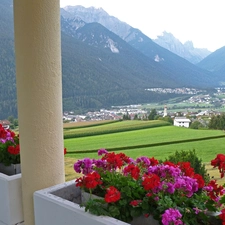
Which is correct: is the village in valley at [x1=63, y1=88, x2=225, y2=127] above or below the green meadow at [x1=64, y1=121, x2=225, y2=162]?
above

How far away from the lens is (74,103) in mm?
5832

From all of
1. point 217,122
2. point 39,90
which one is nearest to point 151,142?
point 217,122

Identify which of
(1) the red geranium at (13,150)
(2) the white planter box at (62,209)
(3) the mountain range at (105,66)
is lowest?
(2) the white planter box at (62,209)

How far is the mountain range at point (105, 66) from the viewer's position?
577cm

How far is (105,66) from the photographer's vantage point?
7926 millimetres

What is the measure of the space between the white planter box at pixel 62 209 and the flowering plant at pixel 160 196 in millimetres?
46

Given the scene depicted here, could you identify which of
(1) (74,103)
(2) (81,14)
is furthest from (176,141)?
(2) (81,14)

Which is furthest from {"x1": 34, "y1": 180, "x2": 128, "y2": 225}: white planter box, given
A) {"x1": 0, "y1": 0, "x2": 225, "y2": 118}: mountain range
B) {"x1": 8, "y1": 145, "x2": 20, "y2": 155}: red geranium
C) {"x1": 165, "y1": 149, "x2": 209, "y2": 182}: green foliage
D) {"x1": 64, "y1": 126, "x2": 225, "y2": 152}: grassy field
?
{"x1": 0, "y1": 0, "x2": 225, "y2": 118}: mountain range

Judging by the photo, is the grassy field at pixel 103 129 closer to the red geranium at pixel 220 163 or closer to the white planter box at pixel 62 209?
the white planter box at pixel 62 209

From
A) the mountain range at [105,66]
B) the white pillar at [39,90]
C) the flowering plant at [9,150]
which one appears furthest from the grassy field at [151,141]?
the white pillar at [39,90]

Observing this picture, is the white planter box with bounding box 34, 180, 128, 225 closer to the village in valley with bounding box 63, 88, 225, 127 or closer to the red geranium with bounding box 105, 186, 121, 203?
the red geranium with bounding box 105, 186, 121, 203

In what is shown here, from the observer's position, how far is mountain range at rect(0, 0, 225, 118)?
577cm

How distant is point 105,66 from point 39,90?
6.33 m

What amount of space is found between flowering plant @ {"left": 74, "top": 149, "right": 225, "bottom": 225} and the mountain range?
123 inches
